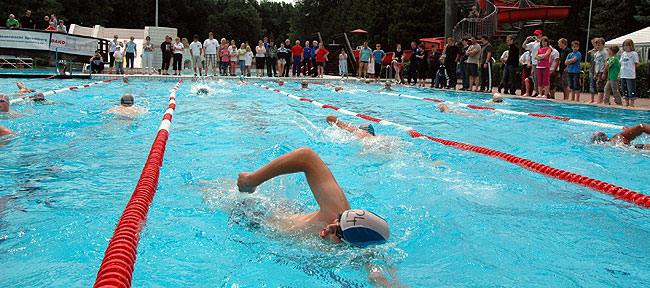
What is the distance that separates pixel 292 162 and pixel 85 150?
3.75 m

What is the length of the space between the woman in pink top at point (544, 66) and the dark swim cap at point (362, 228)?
390 inches

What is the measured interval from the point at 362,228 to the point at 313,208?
1453mm

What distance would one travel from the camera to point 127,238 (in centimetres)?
263

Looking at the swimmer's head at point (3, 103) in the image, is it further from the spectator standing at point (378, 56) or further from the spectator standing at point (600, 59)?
the spectator standing at point (378, 56)

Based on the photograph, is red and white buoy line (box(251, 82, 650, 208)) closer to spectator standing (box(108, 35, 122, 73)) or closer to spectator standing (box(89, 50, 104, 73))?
spectator standing (box(108, 35, 122, 73))

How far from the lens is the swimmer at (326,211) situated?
2447mm

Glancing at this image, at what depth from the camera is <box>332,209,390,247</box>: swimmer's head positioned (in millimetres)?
2426

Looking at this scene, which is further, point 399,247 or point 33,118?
point 33,118

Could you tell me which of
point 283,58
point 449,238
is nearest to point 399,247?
point 449,238

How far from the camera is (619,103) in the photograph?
10305 millimetres

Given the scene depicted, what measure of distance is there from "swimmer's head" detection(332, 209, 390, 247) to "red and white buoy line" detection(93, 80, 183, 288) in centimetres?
100

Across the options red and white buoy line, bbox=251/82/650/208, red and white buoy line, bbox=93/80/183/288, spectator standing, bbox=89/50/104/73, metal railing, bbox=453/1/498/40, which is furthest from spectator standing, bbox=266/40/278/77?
red and white buoy line, bbox=93/80/183/288

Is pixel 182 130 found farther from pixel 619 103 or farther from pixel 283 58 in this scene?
pixel 283 58

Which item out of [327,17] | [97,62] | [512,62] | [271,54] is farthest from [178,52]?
[327,17]
